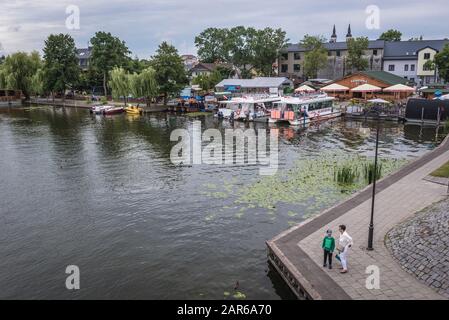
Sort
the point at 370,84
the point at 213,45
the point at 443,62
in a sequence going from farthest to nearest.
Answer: the point at 213,45 → the point at 370,84 → the point at 443,62

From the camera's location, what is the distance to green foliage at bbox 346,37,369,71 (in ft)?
307

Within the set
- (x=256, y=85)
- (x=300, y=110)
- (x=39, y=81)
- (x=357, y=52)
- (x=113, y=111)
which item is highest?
(x=357, y=52)

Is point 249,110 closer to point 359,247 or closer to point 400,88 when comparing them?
point 400,88

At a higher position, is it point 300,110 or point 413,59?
point 413,59

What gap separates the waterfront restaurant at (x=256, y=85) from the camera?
87675mm

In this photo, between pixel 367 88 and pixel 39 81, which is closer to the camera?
pixel 367 88

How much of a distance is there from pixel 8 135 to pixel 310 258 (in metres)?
48.6

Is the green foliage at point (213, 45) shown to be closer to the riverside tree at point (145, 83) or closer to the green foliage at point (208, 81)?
the green foliage at point (208, 81)

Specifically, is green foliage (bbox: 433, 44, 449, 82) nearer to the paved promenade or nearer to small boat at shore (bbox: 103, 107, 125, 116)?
the paved promenade

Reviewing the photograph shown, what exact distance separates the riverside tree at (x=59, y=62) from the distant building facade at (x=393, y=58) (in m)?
54.9

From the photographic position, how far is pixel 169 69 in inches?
3041

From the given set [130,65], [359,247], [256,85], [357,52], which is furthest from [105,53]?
[359,247]

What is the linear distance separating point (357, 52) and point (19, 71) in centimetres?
8243

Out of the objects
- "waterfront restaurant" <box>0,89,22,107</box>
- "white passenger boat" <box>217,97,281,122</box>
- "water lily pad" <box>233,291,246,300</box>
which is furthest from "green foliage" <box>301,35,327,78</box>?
"water lily pad" <box>233,291,246,300</box>
